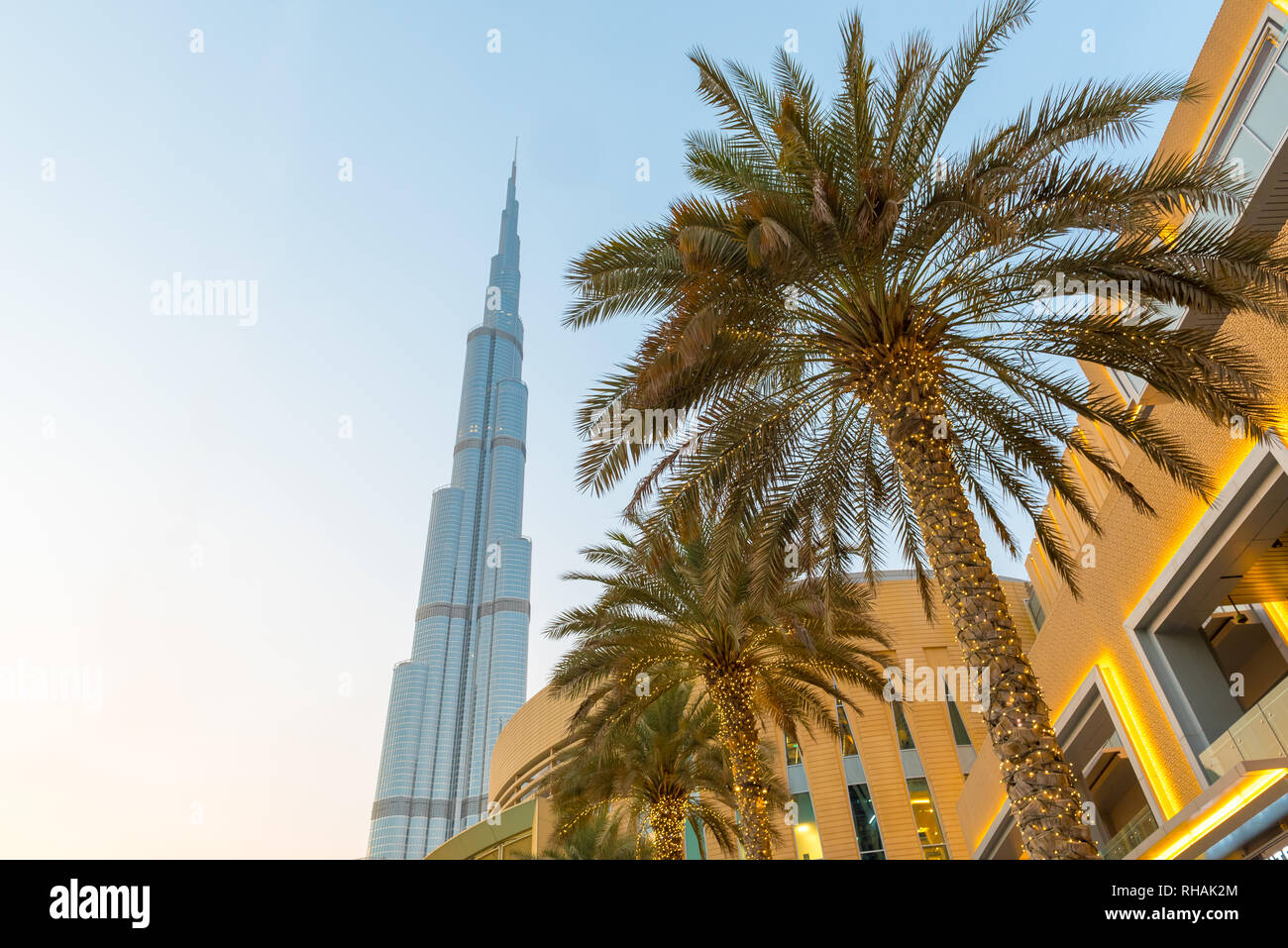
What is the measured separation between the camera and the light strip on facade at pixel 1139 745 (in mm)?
13406

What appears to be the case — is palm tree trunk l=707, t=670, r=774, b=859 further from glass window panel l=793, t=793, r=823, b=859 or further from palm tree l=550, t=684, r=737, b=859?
glass window panel l=793, t=793, r=823, b=859

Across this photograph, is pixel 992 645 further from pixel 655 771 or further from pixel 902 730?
pixel 902 730

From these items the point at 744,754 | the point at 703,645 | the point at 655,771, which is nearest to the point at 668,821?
the point at 655,771

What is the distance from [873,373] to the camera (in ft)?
30.7

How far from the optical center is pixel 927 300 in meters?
9.70

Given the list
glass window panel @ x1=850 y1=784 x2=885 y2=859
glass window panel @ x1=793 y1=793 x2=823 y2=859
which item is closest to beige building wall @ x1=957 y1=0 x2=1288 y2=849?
glass window panel @ x1=850 y1=784 x2=885 y2=859

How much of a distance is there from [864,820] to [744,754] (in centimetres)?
1867

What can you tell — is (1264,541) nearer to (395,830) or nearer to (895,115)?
(895,115)

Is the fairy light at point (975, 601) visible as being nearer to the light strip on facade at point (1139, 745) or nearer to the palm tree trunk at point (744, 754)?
the palm tree trunk at point (744, 754)

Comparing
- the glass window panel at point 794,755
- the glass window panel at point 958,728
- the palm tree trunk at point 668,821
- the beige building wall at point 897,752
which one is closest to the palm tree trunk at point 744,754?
the palm tree trunk at point 668,821

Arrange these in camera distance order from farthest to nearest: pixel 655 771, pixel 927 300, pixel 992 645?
pixel 655 771, pixel 927 300, pixel 992 645

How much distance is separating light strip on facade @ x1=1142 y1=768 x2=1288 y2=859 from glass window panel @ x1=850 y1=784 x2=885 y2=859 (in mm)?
18719
